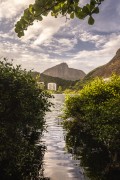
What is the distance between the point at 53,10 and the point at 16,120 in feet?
47.1

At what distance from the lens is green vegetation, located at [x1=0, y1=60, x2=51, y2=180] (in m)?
15.6

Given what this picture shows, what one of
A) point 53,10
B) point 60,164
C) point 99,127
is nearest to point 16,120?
point 60,164

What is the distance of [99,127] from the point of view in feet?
62.2

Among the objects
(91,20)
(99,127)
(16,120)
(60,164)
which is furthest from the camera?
(60,164)

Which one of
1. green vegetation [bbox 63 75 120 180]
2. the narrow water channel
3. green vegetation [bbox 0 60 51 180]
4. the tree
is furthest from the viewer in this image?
green vegetation [bbox 63 75 120 180]

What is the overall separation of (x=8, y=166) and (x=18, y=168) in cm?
62

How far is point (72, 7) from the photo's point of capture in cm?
292

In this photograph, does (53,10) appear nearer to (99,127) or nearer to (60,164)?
(99,127)

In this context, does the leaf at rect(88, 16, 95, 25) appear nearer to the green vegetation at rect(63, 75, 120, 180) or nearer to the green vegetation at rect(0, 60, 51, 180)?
the green vegetation at rect(0, 60, 51, 180)

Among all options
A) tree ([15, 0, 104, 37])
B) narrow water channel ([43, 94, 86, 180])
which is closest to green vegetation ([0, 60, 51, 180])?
narrow water channel ([43, 94, 86, 180])

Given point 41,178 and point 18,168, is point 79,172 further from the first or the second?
point 18,168

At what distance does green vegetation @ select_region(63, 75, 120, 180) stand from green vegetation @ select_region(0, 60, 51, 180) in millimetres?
3671

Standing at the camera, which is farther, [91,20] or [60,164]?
[60,164]

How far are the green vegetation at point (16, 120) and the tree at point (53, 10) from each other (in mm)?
12934
